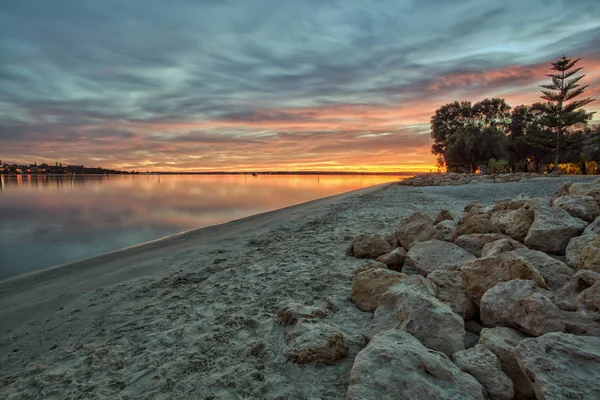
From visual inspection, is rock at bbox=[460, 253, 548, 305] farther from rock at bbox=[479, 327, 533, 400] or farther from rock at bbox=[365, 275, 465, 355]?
rock at bbox=[479, 327, 533, 400]

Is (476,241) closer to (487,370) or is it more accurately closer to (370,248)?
(370,248)

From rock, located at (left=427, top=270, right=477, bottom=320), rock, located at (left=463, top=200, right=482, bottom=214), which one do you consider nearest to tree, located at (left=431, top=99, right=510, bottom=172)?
rock, located at (left=463, top=200, right=482, bottom=214)

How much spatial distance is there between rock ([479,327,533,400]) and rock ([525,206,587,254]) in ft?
7.48

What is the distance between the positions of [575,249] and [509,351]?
2.30 metres

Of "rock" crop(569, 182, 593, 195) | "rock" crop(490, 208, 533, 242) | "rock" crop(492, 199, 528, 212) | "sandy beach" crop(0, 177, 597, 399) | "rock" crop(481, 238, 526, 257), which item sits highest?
"rock" crop(569, 182, 593, 195)

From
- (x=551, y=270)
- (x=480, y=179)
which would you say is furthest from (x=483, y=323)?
(x=480, y=179)

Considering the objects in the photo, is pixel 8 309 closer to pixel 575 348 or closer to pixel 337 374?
pixel 337 374

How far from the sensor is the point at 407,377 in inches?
74.3

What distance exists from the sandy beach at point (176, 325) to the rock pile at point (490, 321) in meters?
0.55

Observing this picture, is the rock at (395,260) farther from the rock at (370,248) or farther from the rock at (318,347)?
the rock at (318,347)

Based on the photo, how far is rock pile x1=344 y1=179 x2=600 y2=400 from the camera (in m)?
1.86

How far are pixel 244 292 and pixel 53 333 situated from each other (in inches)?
90.1

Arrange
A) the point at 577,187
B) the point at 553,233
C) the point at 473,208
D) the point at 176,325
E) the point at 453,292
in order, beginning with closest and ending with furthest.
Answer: the point at 453,292 → the point at 176,325 → the point at 553,233 → the point at 577,187 → the point at 473,208

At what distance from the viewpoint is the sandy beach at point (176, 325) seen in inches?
99.8
